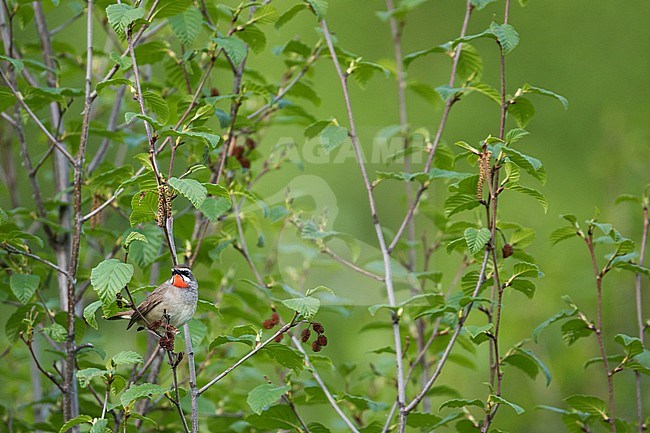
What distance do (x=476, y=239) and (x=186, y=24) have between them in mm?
1330

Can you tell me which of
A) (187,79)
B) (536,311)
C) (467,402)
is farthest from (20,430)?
(536,311)

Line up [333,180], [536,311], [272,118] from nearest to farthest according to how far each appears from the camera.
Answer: [272,118], [536,311], [333,180]

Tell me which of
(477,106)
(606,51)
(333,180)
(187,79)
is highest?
(606,51)

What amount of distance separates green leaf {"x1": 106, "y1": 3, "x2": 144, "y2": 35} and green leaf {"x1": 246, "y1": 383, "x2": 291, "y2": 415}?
1.15 metres

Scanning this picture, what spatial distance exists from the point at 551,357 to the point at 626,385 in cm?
66

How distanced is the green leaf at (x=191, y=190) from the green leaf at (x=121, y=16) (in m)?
0.51

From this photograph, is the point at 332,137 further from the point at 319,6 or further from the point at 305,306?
the point at 305,306

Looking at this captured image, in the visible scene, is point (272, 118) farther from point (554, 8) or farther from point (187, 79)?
point (554, 8)

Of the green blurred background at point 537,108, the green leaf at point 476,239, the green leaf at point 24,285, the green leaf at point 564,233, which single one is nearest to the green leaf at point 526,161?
the green leaf at point 476,239

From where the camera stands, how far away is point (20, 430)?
325 cm

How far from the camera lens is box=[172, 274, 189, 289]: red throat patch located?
245 centimetres

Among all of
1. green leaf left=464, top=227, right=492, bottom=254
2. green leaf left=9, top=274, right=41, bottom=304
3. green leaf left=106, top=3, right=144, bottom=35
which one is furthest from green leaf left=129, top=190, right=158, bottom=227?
green leaf left=464, top=227, right=492, bottom=254

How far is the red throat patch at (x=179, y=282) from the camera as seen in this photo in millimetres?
2455

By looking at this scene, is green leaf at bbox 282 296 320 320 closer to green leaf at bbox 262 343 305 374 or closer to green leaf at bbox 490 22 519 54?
green leaf at bbox 262 343 305 374
